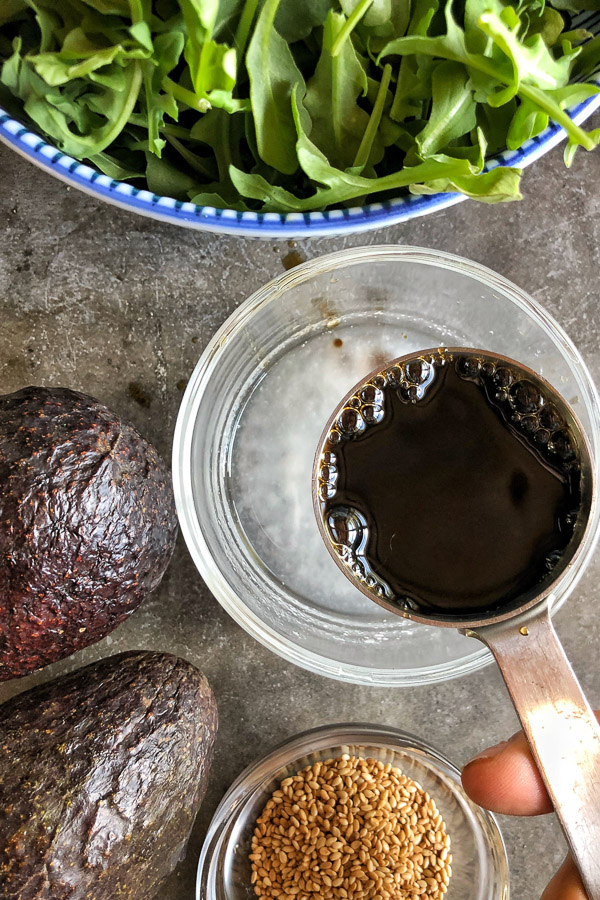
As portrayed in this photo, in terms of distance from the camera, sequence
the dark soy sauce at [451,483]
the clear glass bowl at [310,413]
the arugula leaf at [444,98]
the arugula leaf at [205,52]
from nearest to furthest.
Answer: the arugula leaf at [205,52] < the arugula leaf at [444,98] < the dark soy sauce at [451,483] < the clear glass bowl at [310,413]

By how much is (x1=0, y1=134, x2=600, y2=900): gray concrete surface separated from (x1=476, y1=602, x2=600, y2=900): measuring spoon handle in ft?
0.80

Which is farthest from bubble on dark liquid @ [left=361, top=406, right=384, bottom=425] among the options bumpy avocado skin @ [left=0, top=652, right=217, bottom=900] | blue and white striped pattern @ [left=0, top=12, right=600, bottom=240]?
bumpy avocado skin @ [left=0, top=652, right=217, bottom=900]

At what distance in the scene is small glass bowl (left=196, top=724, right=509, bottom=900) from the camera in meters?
1.12

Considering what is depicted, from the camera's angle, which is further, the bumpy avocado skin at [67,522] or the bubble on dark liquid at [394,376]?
the bubble on dark liquid at [394,376]

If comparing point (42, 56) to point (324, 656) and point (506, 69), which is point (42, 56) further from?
point (324, 656)

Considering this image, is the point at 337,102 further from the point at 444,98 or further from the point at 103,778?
the point at 103,778

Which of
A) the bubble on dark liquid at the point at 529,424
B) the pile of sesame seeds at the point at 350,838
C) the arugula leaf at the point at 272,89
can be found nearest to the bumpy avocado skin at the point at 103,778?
Answer: the pile of sesame seeds at the point at 350,838

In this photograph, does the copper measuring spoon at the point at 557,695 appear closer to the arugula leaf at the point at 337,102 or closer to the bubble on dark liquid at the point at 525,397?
the bubble on dark liquid at the point at 525,397

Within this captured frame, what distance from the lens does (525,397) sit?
95cm

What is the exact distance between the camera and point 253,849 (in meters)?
1.16

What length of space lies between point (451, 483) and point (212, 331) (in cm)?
41

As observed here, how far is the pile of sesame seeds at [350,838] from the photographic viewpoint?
112cm

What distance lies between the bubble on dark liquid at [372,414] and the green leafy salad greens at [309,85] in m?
0.25

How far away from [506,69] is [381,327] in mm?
425
